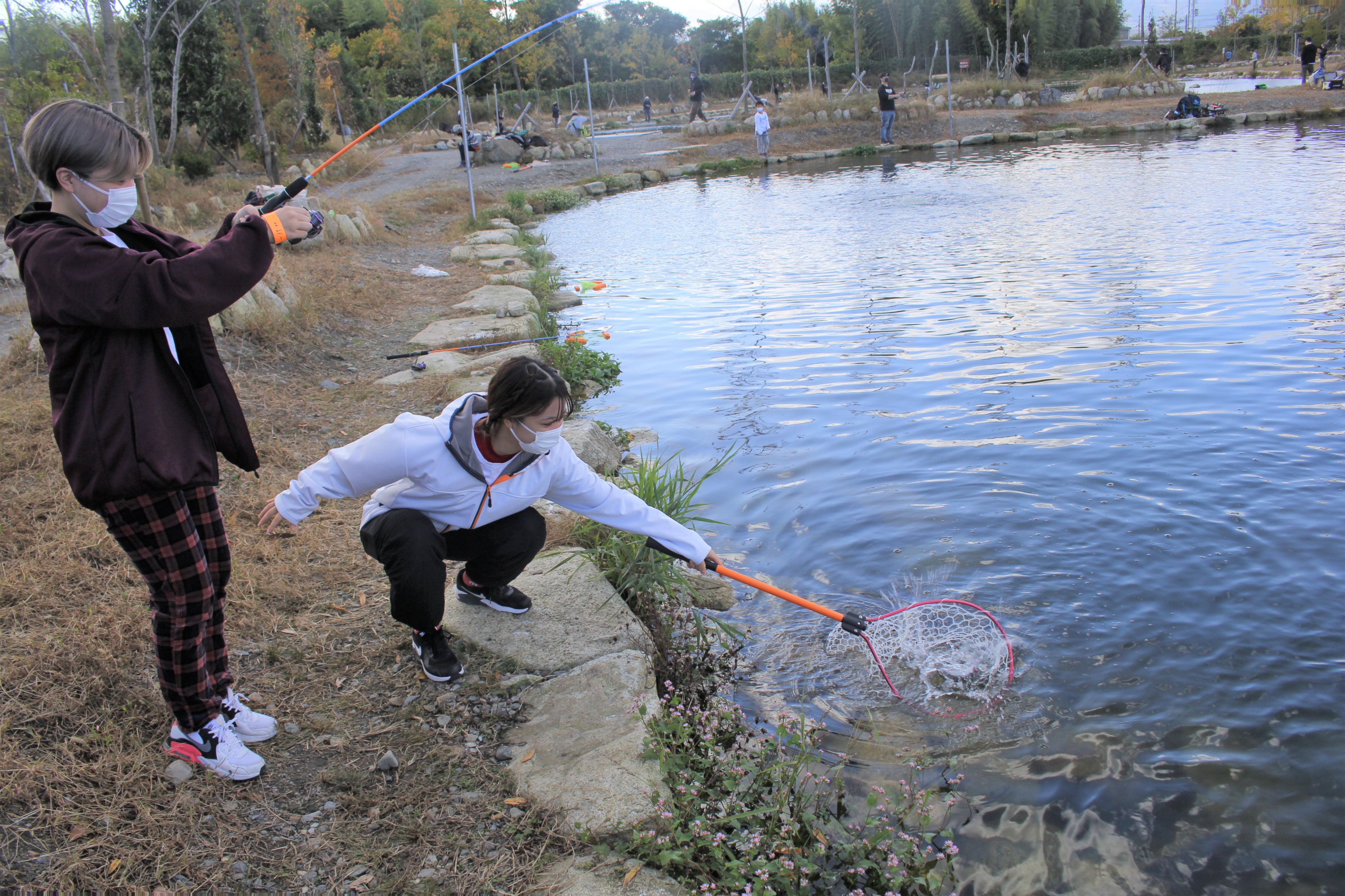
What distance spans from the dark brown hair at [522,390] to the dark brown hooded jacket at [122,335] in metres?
0.75

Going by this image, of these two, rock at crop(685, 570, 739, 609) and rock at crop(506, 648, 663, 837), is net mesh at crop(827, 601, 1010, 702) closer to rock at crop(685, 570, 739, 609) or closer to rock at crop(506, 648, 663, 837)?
rock at crop(685, 570, 739, 609)

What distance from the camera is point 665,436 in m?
5.86

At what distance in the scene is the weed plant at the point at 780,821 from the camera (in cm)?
230

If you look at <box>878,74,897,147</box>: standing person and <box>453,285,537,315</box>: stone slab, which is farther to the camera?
<box>878,74,897,147</box>: standing person

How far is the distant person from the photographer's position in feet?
90.6

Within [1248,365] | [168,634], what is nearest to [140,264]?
[168,634]

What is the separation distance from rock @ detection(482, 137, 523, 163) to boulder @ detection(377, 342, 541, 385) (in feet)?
64.0

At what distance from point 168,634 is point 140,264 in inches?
37.3

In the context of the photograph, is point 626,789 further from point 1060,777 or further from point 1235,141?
point 1235,141

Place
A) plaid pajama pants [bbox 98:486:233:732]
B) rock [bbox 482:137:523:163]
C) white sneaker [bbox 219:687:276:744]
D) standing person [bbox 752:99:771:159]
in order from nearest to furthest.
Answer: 1. plaid pajama pants [bbox 98:486:233:732]
2. white sneaker [bbox 219:687:276:744]
3. standing person [bbox 752:99:771:159]
4. rock [bbox 482:137:523:163]

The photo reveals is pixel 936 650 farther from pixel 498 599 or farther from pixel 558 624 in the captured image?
pixel 498 599

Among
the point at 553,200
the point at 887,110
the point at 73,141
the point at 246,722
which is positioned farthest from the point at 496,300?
the point at 887,110

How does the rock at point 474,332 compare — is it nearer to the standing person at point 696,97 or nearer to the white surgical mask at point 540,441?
the white surgical mask at point 540,441

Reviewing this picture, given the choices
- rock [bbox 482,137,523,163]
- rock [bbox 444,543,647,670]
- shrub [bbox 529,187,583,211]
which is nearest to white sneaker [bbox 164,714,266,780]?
rock [bbox 444,543,647,670]
